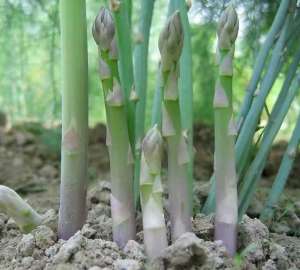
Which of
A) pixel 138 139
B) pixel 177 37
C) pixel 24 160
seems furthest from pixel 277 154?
pixel 177 37

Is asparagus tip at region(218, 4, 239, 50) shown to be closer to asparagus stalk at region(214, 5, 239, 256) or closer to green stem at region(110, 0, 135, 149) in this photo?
asparagus stalk at region(214, 5, 239, 256)

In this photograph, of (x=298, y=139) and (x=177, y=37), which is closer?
(x=177, y=37)

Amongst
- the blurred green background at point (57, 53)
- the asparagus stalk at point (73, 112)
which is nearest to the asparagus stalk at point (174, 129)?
the asparagus stalk at point (73, 112)

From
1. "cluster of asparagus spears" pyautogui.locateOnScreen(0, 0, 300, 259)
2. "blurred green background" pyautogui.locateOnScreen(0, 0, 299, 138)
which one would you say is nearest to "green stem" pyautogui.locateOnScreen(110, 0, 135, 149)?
"cluster of asparagus spears" pyautogui.locateOnScreen(0, 0, 300, 259)

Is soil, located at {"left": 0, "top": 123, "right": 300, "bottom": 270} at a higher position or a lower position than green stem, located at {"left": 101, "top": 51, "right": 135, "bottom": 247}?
lower

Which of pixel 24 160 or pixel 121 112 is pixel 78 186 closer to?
pixel 121 112

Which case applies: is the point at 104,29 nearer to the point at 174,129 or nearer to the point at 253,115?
the point at 174,129

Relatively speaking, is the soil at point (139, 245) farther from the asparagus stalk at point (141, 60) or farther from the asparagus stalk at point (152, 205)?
the asparagus stalk at point (141, 60)

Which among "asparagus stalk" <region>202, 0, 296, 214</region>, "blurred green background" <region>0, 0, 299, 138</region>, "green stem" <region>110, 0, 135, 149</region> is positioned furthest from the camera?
"blurred green background" <region>0, 0, 299, 138</region>
